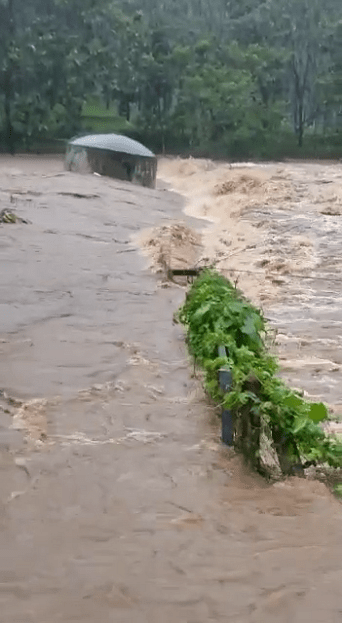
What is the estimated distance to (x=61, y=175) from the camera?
29719 mm

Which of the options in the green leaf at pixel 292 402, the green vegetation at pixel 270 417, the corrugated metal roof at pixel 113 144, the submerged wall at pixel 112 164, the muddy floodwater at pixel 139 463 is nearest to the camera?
the muddy floodwater at pixel 139 463

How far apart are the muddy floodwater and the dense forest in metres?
32.5

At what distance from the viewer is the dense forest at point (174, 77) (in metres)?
48.4

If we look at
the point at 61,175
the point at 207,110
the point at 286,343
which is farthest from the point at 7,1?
the point at 286,343

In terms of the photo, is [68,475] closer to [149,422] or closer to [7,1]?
[149,422]

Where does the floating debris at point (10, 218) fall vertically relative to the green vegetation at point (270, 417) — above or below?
above

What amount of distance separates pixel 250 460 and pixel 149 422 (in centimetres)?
156

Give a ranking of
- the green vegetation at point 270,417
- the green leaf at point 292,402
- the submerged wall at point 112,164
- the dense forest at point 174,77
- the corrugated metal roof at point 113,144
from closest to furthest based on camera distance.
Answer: the green vegetation at point 270,417, the green leaf at point 292,402, the submerged wall at point 112,164, the corrugated metal roof at point 113,144, the dense forest at point 174,77

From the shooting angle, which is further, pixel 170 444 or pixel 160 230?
pixel 160 230

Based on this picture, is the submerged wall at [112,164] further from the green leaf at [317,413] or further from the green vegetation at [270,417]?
the green leaf at [317,413]

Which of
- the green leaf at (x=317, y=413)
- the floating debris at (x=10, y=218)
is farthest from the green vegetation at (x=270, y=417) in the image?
the floating debris at (x=10, y=218)

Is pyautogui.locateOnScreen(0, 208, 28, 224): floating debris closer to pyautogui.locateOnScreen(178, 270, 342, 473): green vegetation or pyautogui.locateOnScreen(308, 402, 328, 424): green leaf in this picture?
pyautogui.locateOnScreen(178, 270, 342, 473): green vegetation

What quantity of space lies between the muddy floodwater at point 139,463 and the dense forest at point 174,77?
3248cm

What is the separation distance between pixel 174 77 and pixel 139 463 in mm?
47837
